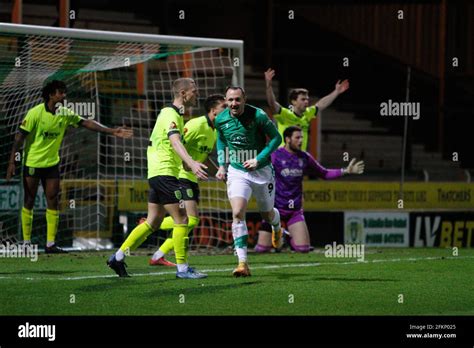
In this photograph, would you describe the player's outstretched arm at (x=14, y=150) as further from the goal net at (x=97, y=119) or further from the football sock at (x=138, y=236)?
the football sock at (x=138, y=236)

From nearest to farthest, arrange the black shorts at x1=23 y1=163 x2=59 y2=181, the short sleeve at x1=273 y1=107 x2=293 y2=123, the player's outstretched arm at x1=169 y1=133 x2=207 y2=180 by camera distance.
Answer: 1. the player's outstretched arm at x1=169 y1=133 x2=207 y2=180
2. the black shorts at x1=23 y1=163 x2=59 y2=181
3. the short sleeve at x1=273 y1=107 x2=293 y2=123

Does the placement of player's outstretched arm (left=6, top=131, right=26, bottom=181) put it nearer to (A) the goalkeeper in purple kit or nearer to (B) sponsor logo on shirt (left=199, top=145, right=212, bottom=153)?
(B) sponsor logo on shirt (left=199, top=145, right=212, bottom=153)

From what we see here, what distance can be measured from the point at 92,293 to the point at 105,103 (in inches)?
306

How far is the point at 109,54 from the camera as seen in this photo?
1456 centimetres

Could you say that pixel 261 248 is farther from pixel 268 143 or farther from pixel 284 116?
pixel 268 143

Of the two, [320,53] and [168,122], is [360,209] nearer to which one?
[320,53]

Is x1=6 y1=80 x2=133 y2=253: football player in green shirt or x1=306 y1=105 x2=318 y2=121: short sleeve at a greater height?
x1=306 y1=105 x2=318 y2=121: short sleeve

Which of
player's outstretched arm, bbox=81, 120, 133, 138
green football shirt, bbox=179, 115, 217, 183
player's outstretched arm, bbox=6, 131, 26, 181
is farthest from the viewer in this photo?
player's outstretched arm, bbox=6, 131, 26, 181

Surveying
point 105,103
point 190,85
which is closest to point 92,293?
point 190,85

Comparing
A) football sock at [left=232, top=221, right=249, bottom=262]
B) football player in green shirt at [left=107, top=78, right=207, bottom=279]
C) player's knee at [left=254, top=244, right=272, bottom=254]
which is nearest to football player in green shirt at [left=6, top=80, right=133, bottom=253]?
player's knee at [left=254, top=244, right=272, bottom=254]

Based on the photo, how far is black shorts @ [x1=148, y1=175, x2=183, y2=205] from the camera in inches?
432

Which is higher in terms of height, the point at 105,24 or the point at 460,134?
the point at 105,24

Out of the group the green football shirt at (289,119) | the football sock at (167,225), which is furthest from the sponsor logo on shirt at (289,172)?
the football sock at (167,225)

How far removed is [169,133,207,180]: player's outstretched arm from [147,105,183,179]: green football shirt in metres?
0.07
